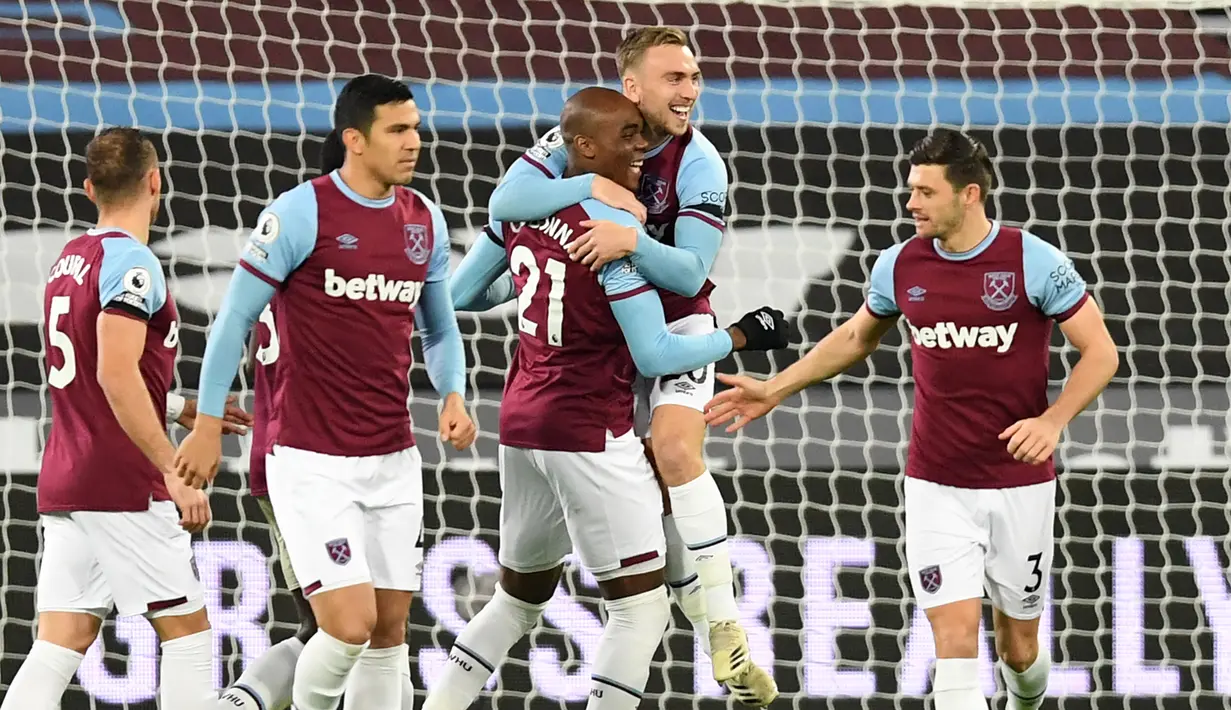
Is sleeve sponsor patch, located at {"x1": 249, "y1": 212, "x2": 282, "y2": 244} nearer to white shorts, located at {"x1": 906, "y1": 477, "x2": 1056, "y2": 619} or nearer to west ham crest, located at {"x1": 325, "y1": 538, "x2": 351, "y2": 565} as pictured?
west ham crest, located at {"x1": 325, "y1": 538, "x2": 351, "y2": 565}

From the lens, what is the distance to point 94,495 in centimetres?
421

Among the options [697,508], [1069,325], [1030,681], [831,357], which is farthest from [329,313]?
[1030,681]

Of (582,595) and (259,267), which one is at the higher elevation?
(259,267)

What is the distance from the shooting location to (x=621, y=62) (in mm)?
4641

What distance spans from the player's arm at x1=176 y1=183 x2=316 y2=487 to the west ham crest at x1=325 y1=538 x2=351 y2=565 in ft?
1.07

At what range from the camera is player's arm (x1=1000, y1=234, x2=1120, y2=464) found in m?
4.49

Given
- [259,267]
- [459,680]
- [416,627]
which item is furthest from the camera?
[416,627]

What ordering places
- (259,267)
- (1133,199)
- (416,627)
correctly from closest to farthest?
1. (259,267)
2. (416,627)
3. (1133,199)

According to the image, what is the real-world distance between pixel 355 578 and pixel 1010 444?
1.66 metres

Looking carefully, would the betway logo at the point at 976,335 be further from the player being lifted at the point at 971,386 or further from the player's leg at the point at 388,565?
the player's leg at the point at 388,565

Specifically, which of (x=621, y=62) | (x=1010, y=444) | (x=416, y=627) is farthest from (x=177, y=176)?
(x=1010, y=444)

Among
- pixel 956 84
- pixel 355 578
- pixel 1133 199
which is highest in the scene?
pixel 956 84

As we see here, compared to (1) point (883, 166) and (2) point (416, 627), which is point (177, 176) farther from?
(1) point (883, 166)

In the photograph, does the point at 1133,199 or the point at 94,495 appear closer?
the point at 94,495
